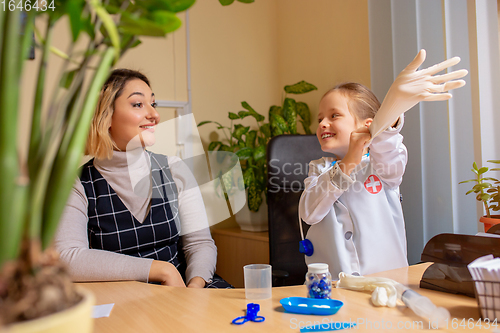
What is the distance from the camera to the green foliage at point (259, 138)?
2.36 meters

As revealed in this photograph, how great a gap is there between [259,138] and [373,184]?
1.29 meters

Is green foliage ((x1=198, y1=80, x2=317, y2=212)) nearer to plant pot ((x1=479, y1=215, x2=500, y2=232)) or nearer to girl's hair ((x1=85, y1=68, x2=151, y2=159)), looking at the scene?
girl's hair ((x1=85, y1=68, x2=151, y2=159))

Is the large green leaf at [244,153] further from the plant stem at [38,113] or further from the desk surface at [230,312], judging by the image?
the plant stem at [38,113]

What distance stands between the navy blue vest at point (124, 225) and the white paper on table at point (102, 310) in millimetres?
554

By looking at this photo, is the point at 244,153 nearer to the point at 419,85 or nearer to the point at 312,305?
the point at 419,85

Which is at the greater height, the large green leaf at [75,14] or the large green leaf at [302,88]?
the large green leaf at [302,88]

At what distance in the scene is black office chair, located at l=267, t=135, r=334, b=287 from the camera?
1600 mm

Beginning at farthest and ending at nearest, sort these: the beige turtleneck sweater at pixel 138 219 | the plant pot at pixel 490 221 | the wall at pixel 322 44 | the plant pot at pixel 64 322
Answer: the wall at pixel 322 44 → the plant pot at pixel 490 221 → the beige turtleneck sweater at pixel 138 219 → the plant pot at pixel 64 322

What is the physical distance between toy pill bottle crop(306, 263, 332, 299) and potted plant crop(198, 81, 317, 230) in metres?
1.58

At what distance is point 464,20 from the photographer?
1.63 meters

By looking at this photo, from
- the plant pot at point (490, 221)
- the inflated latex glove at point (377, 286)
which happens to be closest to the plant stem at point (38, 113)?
the inflated latex glove at point (377, 286)

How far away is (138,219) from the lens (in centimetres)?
137

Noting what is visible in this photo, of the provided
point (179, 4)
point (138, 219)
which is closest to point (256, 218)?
point (138, 219)

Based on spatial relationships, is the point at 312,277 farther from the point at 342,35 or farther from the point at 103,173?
the point at 342,35
